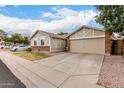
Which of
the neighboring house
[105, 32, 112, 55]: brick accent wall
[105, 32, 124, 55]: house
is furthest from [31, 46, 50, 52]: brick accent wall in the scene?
[105, 32, 124, 55]: house

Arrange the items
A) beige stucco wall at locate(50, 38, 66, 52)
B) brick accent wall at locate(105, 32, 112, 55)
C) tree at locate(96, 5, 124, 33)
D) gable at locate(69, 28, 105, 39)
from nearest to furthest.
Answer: tree at locate(96, 5, 124, 33)
brick accent wall at locate(105, 32, 112, 55)
gable at locate(69, 28, 105, 39)
beige stucco wall at locate(50, 38, 66, 52)

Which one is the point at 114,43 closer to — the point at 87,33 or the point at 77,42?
the point at 87,33

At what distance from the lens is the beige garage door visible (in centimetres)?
1302

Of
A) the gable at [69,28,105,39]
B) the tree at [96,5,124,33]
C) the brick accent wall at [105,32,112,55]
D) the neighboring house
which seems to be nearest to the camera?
the tree at [96,5,124,33]

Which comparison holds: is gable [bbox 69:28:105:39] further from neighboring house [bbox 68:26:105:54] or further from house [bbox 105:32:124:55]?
house [bbox 105:32:124:55]

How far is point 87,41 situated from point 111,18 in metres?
5.47

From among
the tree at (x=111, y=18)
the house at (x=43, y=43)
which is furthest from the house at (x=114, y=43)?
the house at (x=43, y=43)

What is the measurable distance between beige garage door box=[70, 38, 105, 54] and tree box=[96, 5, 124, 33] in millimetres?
4077

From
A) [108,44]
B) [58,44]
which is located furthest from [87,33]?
[58,44]

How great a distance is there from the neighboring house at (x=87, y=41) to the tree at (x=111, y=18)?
4070 mm

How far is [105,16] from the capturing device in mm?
9109

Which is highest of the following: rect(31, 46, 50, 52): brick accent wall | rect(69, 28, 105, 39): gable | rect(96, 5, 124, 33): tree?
rect(96, 5, 124, 33): tree
